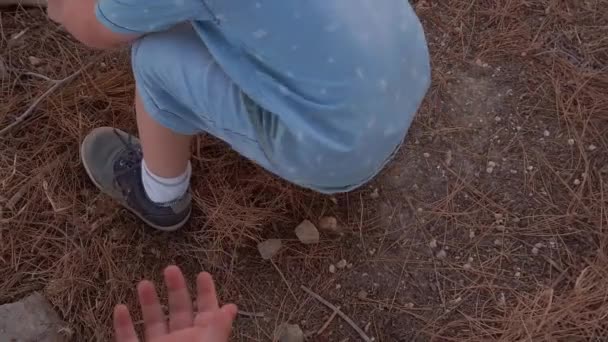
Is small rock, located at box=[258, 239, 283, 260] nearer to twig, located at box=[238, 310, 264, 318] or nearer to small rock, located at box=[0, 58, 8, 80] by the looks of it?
twig, located at box=[238, 310, 264, 318]

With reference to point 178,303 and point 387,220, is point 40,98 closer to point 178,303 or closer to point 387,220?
point 178,303

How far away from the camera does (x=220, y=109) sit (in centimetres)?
110

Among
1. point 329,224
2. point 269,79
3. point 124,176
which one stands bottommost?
point 329,224

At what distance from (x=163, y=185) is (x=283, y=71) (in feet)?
1.82

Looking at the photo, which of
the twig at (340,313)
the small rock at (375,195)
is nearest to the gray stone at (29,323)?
the twig at (340,313)

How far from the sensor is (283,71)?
3.23ft

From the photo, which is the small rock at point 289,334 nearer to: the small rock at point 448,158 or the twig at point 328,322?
the twig at point 328,322

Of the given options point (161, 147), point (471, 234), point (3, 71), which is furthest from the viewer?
point (3, 71)

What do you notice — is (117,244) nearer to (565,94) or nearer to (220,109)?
(220,109)

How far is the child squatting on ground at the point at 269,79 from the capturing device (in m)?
0.95

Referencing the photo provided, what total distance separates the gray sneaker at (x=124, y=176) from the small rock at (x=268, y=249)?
0.56 ft

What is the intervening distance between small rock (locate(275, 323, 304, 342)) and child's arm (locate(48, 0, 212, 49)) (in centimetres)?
66

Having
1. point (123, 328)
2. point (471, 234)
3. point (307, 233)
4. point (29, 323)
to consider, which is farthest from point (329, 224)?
point (29, 323)

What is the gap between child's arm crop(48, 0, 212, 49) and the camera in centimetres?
96
